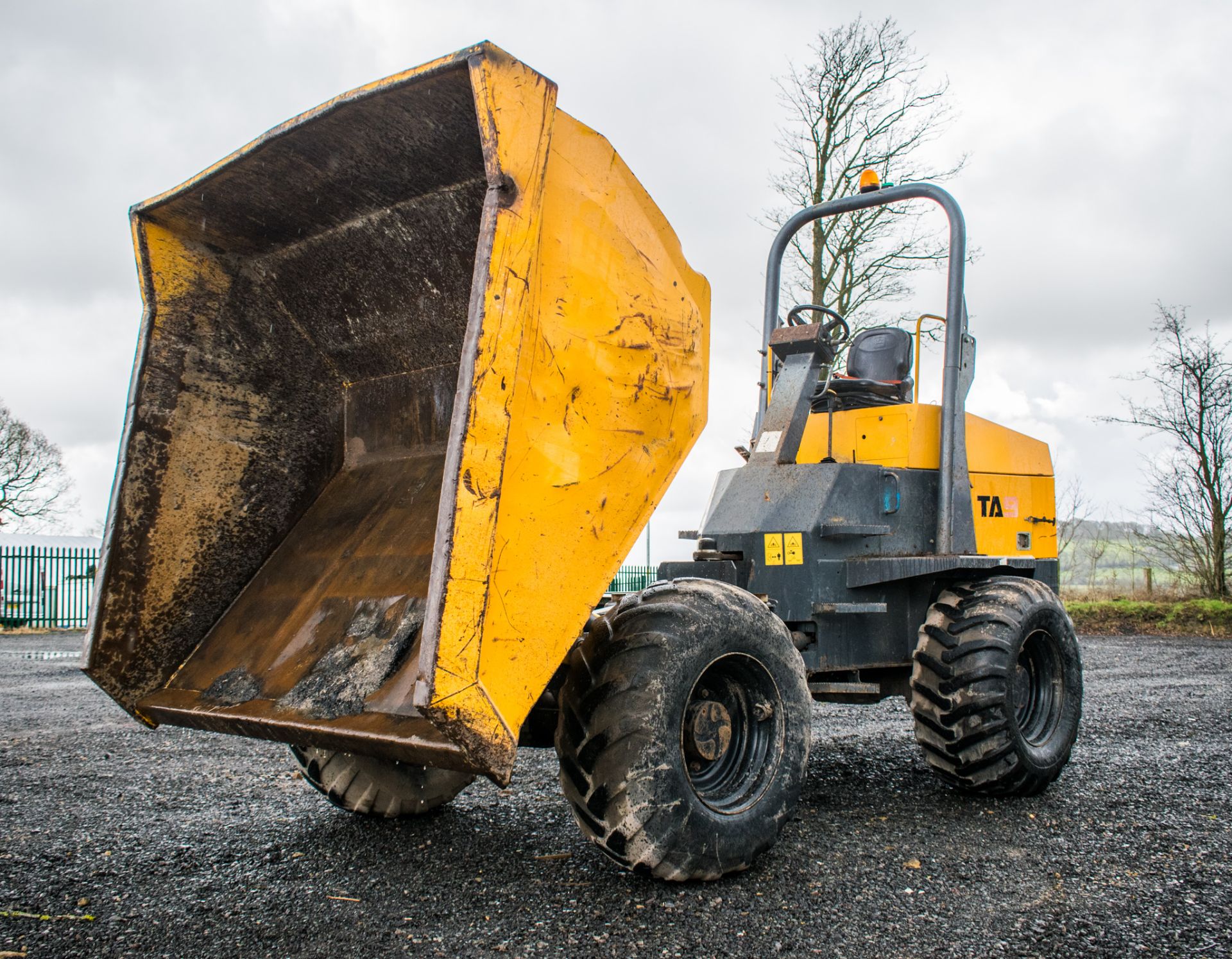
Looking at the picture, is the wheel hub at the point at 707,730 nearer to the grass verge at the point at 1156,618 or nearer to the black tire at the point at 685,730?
the black tire at the point at 685,730

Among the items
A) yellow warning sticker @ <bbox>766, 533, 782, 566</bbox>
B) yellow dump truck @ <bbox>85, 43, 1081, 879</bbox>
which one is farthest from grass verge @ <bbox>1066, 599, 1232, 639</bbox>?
yellow warning sticker @ <bbox>766, 533, 782, 566</bbox>

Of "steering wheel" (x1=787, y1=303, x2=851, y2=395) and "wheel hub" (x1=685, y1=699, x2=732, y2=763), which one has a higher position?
"steering wheel" (x1=787, y1=303, x2=851, y2=395)

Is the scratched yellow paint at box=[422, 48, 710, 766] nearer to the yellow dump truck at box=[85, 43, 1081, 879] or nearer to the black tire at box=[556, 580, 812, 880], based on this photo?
the yellow dump truck at box=[85, 43, 1081, 879]

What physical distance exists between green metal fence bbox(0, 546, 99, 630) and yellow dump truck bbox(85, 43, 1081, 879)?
1743cm

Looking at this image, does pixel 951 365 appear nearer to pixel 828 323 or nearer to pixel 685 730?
pixel 828 323

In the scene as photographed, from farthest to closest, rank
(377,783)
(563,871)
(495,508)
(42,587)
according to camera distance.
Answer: (42,587), (377,783), (563,871), (495,508)

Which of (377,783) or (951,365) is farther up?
(951,365)

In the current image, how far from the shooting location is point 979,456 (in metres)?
5.23

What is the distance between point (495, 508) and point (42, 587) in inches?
777

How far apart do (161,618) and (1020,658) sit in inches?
161

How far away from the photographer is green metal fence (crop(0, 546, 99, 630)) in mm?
18438

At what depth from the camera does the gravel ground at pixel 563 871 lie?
8.99 ft

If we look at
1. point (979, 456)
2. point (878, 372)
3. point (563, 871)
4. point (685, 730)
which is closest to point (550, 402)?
point (685, 730)

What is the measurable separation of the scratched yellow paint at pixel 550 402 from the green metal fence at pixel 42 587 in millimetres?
18921
